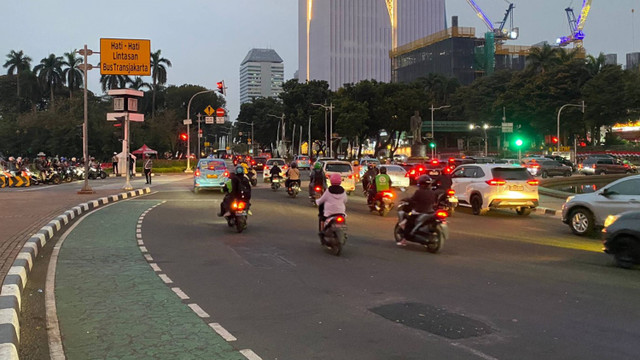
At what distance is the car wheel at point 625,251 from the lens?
8.90m

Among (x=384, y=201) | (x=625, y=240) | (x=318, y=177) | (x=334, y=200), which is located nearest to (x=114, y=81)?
(x=318, y=177)

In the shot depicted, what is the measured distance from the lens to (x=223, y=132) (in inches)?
5492

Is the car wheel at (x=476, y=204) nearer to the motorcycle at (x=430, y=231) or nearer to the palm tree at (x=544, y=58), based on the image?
the motorcycle at (x=430, y=231)

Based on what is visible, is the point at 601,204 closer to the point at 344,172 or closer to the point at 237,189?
the point at 237,189

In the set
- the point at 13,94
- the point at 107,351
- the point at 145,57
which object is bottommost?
the point at 107,351

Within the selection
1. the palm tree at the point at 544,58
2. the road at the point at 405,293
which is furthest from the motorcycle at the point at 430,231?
the palm tree at the point at 544,58

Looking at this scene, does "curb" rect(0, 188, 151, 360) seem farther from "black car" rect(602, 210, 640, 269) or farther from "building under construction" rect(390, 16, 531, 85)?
"building under construction" rect(390, 16, 531, 85)

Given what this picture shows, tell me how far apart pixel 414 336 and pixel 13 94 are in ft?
337

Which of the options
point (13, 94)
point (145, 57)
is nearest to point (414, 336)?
point (145, 57)

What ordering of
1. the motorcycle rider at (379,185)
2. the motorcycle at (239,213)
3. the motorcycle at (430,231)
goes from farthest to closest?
the motorcycle rider at (379,185)
the motorcycle at (239,213)
the motorcycle at (430,231)

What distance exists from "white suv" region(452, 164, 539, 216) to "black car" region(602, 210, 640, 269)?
306 inches

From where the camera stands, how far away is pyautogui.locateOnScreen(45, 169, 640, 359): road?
5258mm

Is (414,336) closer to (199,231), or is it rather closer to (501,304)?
(501,304)

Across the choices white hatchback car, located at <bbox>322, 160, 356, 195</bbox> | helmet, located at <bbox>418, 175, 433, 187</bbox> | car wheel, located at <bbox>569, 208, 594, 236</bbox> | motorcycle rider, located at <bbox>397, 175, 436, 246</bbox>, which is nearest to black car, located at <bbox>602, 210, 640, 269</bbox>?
motorcycle rider, located at <bbox>397, 175, 436, 246</bbox>
